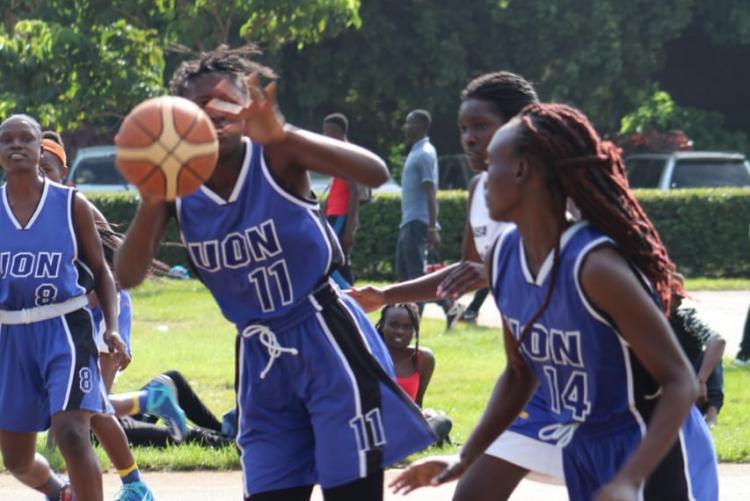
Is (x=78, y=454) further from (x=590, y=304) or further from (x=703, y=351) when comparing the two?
(x=703, y=351)

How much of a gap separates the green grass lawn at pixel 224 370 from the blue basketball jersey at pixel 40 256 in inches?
79.1

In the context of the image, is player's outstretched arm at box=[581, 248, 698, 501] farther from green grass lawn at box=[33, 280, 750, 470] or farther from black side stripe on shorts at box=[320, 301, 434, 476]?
green grass lawn at box=[33, 280, 750, 470]

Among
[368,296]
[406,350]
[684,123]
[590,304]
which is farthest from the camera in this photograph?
[684,123]

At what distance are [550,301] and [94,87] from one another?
15.4 m

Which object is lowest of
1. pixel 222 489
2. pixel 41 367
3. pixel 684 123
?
pixel 684 123

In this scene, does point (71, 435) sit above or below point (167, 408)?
above

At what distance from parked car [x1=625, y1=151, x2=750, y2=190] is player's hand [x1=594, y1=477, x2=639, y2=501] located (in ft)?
63.7

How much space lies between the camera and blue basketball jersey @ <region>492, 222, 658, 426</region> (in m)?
4.01

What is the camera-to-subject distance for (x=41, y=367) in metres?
6.49

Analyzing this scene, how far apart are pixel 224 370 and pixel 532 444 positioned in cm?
703

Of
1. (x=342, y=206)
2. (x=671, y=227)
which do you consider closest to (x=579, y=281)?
(x=342, y=206)

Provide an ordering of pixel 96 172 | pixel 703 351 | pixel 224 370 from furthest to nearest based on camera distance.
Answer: pixel 96 172 < pixel 224 370 < pixel 703 351

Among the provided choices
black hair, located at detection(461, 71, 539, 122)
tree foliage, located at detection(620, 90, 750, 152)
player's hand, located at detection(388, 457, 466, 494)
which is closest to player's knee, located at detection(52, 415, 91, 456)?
Answer: black hair, located at detection(461, 71, 539, 122)

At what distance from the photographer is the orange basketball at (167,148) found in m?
4.20
